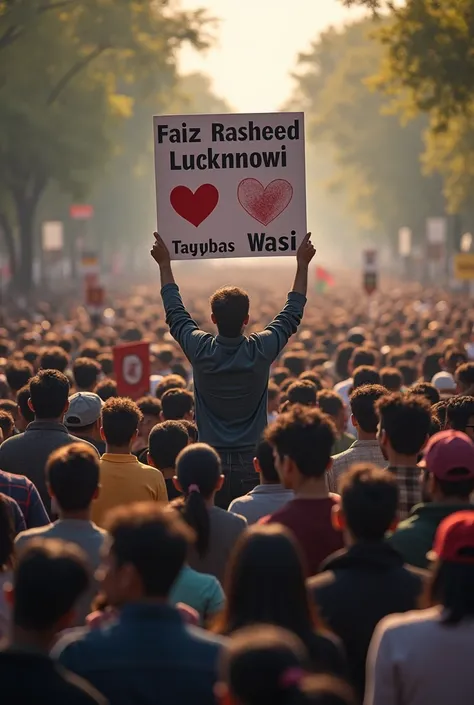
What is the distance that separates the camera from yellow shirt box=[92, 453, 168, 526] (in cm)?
745

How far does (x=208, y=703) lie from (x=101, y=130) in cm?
4010

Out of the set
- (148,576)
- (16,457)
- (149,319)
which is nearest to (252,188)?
(16,457)

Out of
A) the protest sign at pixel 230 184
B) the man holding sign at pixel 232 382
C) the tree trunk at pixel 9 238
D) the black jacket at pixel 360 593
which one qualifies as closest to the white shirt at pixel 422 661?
the black jacket at pixel 360 593

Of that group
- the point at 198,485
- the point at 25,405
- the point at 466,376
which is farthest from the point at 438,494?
the point at 466,376

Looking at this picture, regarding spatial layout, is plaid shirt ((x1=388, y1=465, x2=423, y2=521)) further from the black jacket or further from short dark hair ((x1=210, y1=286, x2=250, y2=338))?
short dark hair ((x1=210, y1=286, x2=250, y2=338))

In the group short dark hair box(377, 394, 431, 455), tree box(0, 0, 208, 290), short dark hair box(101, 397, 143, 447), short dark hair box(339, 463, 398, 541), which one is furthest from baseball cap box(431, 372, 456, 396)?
tree box(0, 0, 208, 290)

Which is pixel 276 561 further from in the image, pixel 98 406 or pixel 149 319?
pixel 149 319

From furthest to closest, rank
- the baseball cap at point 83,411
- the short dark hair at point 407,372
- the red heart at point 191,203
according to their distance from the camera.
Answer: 1. the short dark hair at point 407,372
2. the red heart at point 191,203
3. the baseball cap at point 83,411

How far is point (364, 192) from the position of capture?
8369 centimetres

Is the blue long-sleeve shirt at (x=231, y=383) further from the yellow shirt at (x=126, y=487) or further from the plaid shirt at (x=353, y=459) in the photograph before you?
the yellow shirt at (x=126, y=487)

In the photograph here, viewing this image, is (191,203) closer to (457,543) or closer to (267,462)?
(267,462)

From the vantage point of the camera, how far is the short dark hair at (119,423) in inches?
304

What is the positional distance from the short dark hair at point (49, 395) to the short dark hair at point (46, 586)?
13.0 ft

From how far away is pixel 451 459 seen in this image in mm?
5980
